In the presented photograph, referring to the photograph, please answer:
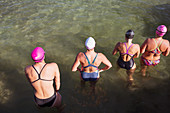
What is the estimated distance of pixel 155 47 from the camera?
5008 mm

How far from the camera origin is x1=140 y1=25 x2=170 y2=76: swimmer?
4736 millimetres

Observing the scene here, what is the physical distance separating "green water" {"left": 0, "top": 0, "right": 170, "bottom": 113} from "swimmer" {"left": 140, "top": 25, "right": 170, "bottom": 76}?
97 centimetres

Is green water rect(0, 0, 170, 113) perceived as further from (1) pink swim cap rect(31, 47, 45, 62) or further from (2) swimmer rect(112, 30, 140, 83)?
(1) pink swim cap rect(31, 47, 45, 62)

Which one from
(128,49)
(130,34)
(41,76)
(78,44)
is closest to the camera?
(41,76)

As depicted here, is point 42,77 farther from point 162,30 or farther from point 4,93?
point 162,30

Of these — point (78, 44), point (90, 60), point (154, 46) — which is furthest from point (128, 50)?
point (78, 44)

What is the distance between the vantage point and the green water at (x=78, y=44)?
5086mm

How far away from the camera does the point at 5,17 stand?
963 centimetres

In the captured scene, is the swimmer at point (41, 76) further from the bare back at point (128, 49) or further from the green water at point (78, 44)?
the bare back at point (128, 49)

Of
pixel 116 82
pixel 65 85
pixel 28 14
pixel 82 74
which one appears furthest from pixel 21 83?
pixel 28 14

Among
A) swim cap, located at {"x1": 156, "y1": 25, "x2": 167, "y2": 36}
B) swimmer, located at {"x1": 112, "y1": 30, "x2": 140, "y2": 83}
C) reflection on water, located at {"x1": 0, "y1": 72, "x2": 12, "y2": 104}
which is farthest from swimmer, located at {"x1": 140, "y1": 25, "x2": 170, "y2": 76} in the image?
reflection on water, located at {"x1": 0, "y1": 72, "x2": 12, "y2": 104}

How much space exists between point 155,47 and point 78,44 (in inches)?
169

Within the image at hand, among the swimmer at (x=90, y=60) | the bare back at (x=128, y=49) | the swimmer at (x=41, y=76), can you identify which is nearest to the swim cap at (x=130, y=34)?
the bare back at (x=128, y=49)

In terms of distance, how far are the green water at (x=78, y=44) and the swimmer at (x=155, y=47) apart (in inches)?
38.3
